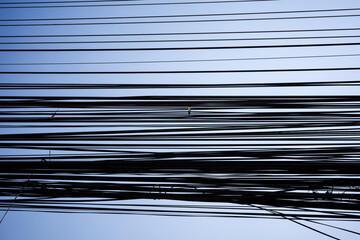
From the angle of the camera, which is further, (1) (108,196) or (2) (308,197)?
(1) (108,196)

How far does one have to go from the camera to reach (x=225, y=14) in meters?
3.61

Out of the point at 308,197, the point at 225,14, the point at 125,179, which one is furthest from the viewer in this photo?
the point at 225,14

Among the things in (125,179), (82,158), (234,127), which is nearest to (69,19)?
(82,158)

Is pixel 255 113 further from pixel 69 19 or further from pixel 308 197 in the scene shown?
pixel 69 19

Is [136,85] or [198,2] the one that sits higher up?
[198,2]

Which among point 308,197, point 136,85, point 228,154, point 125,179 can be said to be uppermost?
point 136,85

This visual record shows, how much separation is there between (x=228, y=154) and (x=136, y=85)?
→ 1145mm

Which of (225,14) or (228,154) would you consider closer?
(228,154)

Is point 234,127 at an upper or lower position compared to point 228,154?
upper

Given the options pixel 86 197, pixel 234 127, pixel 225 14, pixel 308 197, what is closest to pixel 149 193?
pixel 86 197

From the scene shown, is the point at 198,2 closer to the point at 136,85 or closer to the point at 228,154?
the point at 136,85

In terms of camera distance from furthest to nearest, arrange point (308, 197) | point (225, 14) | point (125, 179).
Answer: point (225, 14) → point (125, 179) → point (308, 197)

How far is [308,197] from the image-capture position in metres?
2.63

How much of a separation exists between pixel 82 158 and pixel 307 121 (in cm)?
224
